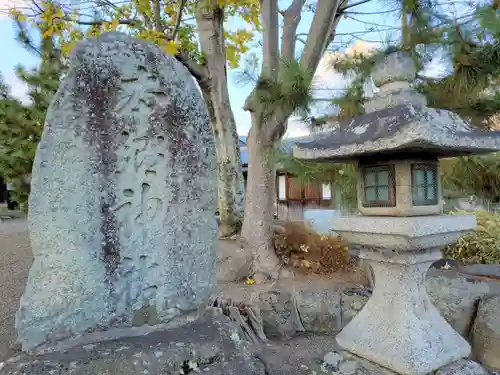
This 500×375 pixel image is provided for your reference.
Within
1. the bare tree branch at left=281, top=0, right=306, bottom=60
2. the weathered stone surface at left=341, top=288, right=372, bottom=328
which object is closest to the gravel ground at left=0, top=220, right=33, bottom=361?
the weathered stone surface at left=341, top=288, right=372, bottom=328

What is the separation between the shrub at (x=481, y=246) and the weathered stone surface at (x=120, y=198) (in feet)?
15.0

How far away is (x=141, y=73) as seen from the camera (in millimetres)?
1795

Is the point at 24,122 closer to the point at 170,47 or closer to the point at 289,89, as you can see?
the point at 170,47

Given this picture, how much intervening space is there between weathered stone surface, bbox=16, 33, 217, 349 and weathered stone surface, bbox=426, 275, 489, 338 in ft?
9.53

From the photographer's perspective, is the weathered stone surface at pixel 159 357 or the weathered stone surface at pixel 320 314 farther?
the weathered stone surface at pixel 320 314

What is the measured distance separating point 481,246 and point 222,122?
167 inches

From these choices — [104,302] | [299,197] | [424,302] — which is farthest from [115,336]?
[299,197]

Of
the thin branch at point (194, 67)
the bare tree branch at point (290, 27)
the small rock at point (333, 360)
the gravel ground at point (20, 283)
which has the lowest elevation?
the small rock at point (333, 360)

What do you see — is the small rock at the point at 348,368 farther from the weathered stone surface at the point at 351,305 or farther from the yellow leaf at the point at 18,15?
the yellow leaf at the point at 18,15

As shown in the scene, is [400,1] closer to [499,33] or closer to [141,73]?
[499,33]

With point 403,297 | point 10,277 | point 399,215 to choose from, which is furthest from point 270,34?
point 10,277

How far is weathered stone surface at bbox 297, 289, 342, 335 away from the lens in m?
4.03

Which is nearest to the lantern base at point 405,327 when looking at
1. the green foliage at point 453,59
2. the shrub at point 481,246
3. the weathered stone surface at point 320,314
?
the weathered stone surface at point 320,314

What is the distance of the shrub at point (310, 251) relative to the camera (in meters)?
5.41
